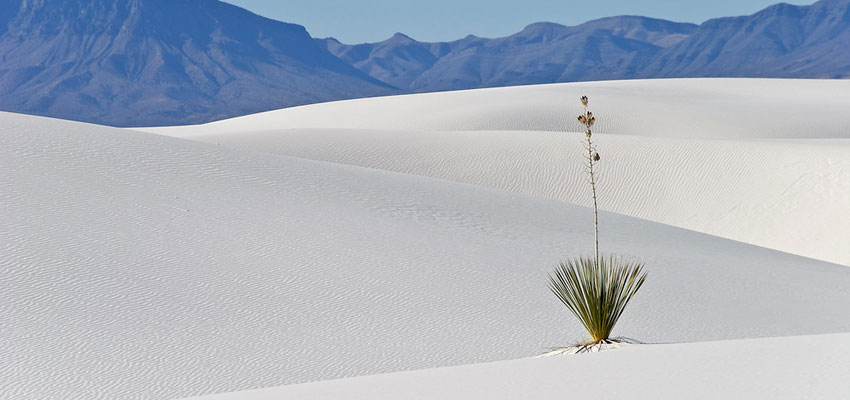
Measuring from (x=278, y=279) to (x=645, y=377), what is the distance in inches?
→ 201

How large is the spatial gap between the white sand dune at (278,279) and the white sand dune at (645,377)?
186cm

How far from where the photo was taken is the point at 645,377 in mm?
4500

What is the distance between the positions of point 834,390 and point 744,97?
44.1 meters

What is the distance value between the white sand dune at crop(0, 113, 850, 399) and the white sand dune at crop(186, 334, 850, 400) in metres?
1.86

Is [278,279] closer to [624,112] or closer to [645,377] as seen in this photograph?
[645,377]

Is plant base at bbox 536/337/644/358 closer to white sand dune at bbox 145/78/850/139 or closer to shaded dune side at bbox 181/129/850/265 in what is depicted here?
shaded dune side at bbox 181/129/850/265

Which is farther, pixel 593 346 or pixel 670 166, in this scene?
pixel 670 166

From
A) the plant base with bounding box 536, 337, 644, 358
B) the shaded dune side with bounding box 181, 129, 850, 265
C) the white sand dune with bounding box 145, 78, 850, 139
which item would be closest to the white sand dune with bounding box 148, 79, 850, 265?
the shaded dune side with bounding box 181, 129, 850, 265

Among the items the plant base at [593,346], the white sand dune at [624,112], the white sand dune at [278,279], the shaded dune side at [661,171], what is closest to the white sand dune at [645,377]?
the plant base at [593,346]

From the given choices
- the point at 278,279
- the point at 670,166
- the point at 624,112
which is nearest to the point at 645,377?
the point at 278,279

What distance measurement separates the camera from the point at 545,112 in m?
36.1

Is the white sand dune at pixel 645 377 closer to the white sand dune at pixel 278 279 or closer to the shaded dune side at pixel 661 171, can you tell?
the white sand dune at pixel 278 279

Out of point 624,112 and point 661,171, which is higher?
point 624,112

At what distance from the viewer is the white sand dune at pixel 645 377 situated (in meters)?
4.16
